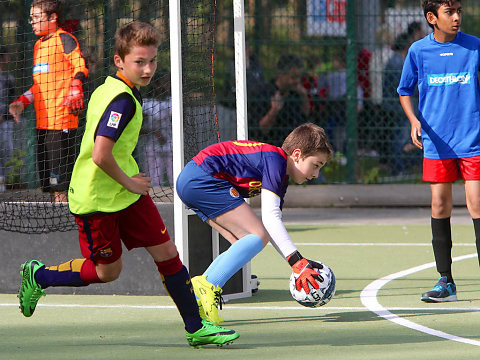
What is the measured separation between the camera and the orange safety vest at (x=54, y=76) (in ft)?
25.4

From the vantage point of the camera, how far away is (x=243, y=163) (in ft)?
17.9

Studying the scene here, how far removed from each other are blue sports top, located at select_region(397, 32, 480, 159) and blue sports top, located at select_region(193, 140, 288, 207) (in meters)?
1.30

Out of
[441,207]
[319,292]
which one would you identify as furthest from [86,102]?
[319,292]

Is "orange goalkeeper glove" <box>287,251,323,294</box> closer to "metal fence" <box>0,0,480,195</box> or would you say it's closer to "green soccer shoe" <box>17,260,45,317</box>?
"green soccer shoe" <box>17,260,45,317</box>

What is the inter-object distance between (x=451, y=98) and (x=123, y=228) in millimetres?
A: 2494

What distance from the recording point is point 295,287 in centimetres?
521

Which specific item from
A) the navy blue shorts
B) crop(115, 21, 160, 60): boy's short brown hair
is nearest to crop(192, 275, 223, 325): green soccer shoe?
→ the navy blue shorts

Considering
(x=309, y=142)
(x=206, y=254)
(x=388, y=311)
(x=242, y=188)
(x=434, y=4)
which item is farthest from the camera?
(x=206, y=254)

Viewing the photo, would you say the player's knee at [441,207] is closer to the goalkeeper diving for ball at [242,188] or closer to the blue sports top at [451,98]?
the blue sports top at [451,98]

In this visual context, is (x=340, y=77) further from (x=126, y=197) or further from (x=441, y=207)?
(x=126, y=197)

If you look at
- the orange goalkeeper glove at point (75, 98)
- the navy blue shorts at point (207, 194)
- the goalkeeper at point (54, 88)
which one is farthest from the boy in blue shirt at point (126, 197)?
the orange goalkeeper glove at point (75, 98)

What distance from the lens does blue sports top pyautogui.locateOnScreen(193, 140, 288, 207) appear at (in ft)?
17.4

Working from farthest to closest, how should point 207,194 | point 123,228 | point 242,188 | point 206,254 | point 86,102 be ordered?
point 86,102 → point 206,254 → point 242,188 → point 207,194 → point 123,228

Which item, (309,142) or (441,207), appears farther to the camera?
(441,207)
